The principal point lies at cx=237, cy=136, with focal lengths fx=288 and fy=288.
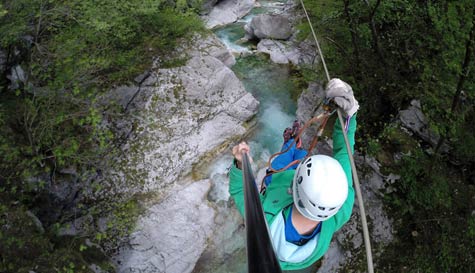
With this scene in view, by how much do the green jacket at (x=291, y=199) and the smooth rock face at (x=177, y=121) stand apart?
125 inches

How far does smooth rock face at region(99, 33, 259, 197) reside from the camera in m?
5.16

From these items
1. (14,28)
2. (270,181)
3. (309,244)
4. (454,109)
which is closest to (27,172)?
(14,28)

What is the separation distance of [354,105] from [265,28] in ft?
24.3

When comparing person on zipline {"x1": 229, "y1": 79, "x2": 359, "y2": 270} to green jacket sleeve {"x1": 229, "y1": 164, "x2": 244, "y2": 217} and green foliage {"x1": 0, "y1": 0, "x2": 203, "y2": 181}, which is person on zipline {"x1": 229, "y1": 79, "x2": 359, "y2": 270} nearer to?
green jacket sleeve {"x1": 229, "y1": 164, "x2": 244, "y2": 217}

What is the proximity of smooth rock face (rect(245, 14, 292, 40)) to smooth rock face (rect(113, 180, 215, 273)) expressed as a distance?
600 centimetres

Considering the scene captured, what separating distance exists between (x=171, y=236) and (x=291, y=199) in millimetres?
3252

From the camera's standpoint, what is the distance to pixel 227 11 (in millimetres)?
11336

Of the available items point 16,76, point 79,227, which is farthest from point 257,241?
point 16,76

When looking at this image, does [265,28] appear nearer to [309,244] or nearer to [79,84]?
[79,84]

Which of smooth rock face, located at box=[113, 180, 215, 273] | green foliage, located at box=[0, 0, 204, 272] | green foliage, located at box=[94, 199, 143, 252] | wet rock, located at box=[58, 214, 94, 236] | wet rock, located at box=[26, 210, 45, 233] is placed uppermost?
green foliage, located at box=[0, 0, 204, 272]

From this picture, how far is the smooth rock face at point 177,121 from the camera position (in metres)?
5.16

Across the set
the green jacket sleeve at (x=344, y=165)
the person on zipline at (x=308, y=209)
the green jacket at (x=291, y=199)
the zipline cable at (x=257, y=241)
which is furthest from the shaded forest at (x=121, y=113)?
the zipline cable at (x=257, y=241)

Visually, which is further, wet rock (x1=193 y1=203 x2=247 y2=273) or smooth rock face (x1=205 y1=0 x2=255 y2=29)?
smooth rock face (x1=205 y1=0 x2=255 y2=29)

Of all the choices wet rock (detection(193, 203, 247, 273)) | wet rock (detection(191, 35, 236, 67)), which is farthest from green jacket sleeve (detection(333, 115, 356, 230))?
wet rock (detection(191, 35, 236, 67))
